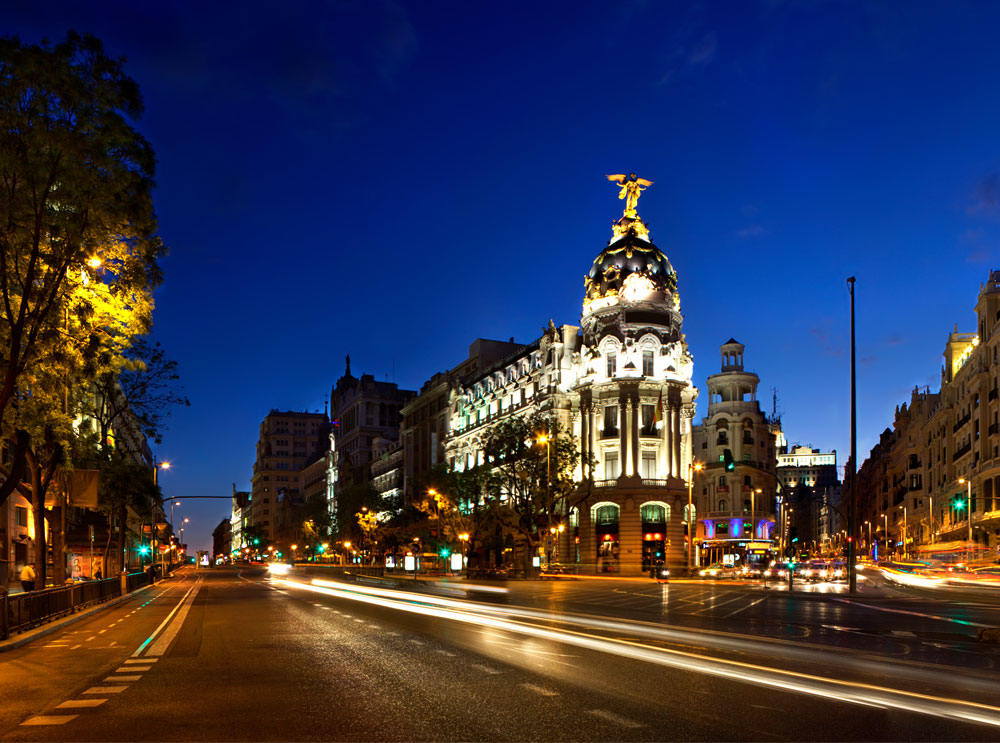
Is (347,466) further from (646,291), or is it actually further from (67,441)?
(67,441)

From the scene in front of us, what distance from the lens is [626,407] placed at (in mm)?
83688

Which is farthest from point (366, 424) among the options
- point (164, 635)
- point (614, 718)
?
point (614, 718)

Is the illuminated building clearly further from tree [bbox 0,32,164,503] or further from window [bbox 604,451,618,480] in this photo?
tree [bbox 0,32,164,503]

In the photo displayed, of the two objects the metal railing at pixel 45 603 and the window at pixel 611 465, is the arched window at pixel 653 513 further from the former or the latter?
the metal railing at pixel 45 603

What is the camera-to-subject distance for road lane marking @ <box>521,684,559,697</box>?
1169cm

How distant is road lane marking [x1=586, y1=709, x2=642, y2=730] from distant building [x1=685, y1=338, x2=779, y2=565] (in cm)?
10882

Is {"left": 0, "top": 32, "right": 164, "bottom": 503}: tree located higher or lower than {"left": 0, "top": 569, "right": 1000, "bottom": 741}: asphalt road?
higher

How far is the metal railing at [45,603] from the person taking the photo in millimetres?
21547

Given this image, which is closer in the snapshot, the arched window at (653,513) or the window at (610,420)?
the arched window at (653,513)

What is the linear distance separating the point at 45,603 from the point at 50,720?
57.2 feet

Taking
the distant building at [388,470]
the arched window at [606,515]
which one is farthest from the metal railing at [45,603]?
the distant building at [388,470]

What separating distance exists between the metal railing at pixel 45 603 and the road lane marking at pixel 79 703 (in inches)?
410

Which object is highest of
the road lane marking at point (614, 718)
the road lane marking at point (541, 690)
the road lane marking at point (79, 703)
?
the road lane marking at point (614, 718)

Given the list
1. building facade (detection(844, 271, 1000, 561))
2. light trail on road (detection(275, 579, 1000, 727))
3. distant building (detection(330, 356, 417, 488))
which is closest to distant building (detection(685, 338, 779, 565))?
building facade (detection(844, 271, 1000, 561))
